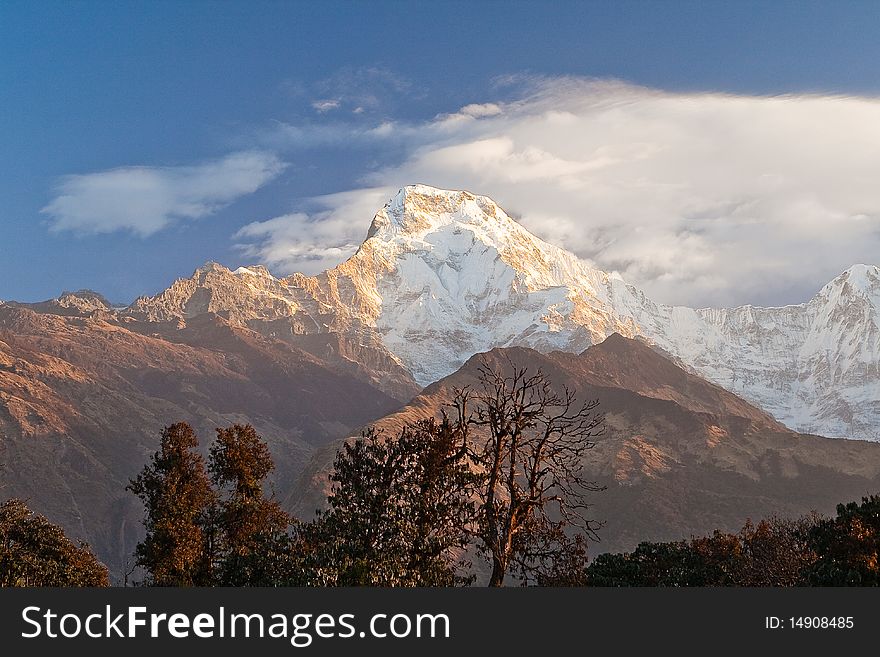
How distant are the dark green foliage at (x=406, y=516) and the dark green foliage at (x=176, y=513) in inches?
508

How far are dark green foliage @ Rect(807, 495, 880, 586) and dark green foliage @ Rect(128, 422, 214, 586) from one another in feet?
121

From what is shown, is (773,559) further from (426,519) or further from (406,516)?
(406,516)

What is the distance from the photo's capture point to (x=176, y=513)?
62.3 metres

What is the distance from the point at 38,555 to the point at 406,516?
97.3 feet

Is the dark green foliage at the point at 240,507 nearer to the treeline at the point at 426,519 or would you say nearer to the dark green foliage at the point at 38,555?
the treeline at the point at 426,519

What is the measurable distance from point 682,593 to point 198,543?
133 ft

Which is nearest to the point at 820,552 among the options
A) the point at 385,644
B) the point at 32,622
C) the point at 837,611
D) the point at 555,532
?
the point at 555,532

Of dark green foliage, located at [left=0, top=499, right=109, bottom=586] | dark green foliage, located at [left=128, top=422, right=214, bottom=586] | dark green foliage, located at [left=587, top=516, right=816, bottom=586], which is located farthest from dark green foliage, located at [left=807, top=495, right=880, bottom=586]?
dark green foliage, located at [left=0, top=499, right=109, bottom=586]

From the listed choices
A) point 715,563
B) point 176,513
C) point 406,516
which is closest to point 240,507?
point 176,513

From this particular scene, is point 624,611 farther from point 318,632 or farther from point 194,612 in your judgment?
point 194,612

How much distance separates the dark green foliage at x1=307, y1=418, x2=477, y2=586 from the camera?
44812mm

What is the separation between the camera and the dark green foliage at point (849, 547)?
49.3 meters

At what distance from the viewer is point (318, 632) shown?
2822 cm

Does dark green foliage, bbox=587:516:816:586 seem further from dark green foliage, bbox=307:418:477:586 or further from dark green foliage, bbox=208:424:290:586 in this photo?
dark green foliage, bbox=208:424:290:586
